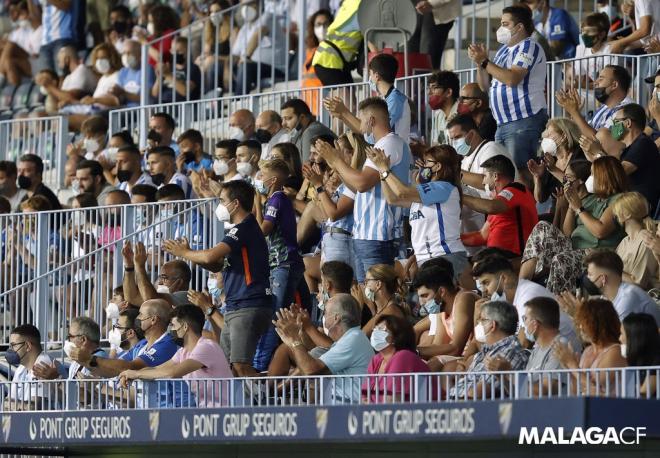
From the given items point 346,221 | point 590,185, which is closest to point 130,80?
point 346,221

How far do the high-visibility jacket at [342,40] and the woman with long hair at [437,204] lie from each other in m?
4.88

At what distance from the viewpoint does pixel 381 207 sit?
1633 centimetres

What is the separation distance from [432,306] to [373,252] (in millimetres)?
1642

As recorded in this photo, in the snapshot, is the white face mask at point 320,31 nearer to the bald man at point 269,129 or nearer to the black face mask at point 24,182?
the bald man at point 269,129

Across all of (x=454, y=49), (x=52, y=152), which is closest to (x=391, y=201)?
(x=454, y=49)

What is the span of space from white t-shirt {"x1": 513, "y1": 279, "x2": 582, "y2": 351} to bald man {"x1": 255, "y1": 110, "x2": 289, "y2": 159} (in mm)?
5648

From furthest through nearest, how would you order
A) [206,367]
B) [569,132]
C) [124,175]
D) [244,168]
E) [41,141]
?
[41,141] < [124,175] < [244,168] < [569,132] < [206,367]

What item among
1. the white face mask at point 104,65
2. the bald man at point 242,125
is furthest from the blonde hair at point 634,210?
the white face mask at point 104,65

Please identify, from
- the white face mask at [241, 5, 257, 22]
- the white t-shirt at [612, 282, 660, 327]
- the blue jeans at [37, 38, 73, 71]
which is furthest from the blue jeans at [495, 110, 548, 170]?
the blue jeans at [37, 38, 73, 71]

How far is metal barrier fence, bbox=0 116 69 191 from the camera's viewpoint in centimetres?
2441

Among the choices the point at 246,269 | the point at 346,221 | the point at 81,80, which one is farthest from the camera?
the point at 81,80

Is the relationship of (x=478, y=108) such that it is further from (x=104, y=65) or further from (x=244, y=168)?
(x=104, y=65)

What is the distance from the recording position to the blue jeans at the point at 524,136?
1770cm

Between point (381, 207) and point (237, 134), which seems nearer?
point (381, 207)
